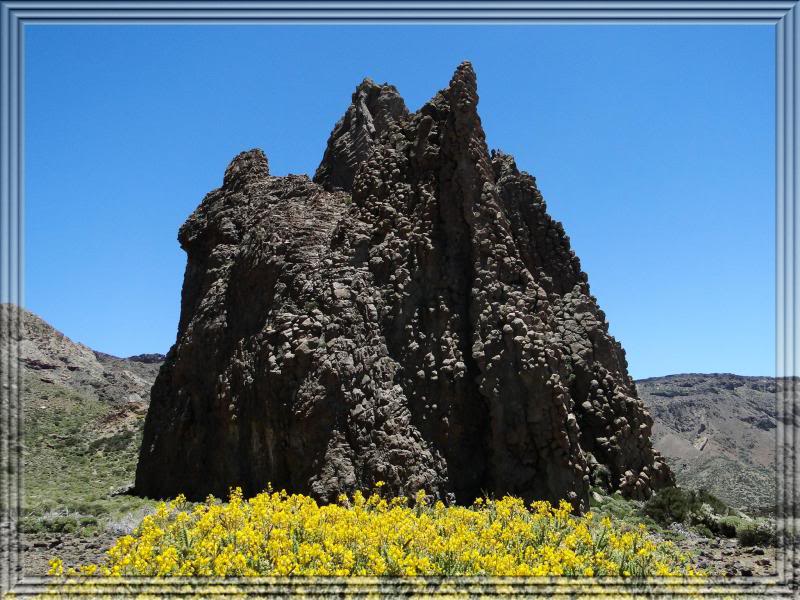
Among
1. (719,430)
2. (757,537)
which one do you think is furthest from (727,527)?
(719,430)

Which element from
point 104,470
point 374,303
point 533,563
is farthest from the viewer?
point 104,470

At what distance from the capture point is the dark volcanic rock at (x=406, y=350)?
38.3ft

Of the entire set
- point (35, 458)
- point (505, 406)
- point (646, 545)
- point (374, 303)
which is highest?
point (374, 303)

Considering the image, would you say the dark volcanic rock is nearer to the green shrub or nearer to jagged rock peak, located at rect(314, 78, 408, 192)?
the green shrub

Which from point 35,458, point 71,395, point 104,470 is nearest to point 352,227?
point 104,470

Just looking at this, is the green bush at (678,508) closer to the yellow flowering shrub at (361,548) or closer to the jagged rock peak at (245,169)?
the yellow flowering shrub at (361,548)

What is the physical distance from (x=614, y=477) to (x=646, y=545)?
5.41m

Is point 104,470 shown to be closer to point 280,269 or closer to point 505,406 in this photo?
point 280,269

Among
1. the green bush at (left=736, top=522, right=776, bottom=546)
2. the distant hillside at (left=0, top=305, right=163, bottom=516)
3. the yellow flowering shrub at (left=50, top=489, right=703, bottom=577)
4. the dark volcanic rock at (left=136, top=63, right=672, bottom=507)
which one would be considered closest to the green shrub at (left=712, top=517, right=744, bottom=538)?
the green bush at (left=736, top=522, right=776, bottom=546)

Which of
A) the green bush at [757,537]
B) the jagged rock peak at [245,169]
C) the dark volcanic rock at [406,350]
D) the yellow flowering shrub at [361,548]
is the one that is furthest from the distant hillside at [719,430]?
the yellow flowering shrub at [361,548]

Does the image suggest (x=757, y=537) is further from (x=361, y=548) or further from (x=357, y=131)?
(x=357, y=131)

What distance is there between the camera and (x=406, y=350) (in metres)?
12.7

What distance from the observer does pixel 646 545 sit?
8188 mm

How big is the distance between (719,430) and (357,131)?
53.7 m
